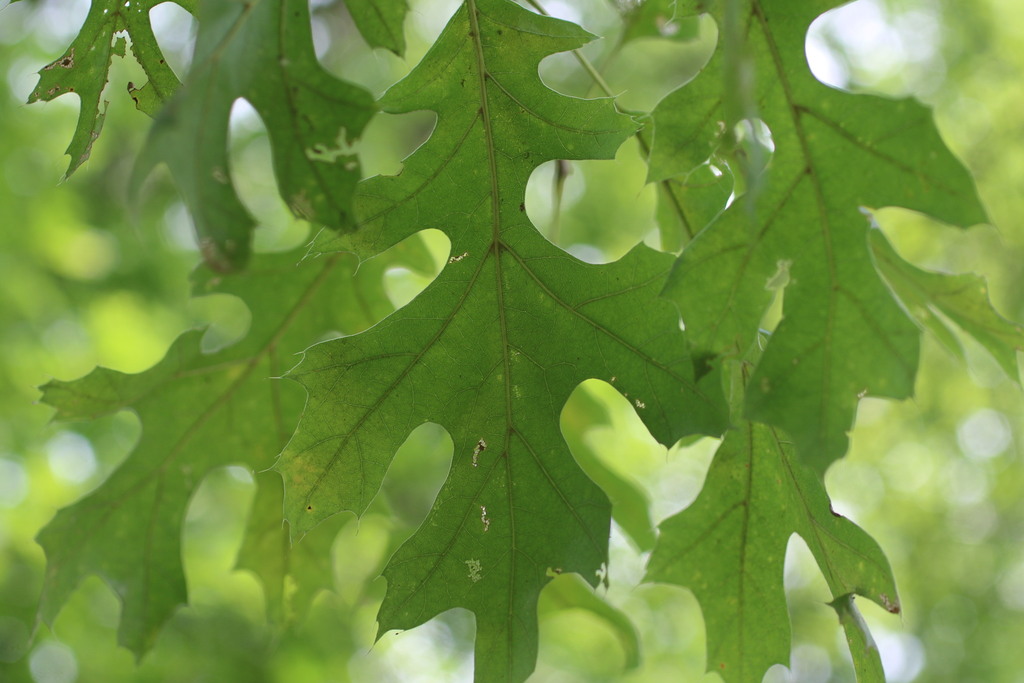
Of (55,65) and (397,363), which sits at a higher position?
(55,65)

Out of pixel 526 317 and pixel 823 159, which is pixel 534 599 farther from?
pixel 823 159

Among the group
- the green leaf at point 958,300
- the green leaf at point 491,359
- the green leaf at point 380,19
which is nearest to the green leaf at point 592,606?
the green leaf at point 491,359

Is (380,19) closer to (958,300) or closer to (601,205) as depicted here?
(958,300)

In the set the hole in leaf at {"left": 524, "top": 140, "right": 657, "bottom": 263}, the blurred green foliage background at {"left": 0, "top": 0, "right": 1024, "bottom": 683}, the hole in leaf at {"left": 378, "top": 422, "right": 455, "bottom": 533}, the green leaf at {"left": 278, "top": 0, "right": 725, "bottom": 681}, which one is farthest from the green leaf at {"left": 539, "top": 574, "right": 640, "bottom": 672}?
the hole in leaf at {"left": 524, "top": 140, "right": 657, "bottom": 263}

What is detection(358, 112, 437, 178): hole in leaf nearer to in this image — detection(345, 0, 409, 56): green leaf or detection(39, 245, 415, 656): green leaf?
detection(39, 245, 415, 656): green leaf

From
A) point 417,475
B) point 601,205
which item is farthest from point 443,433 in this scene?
point 601,205

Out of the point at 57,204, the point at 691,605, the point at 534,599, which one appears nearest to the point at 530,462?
the point at 534,599
